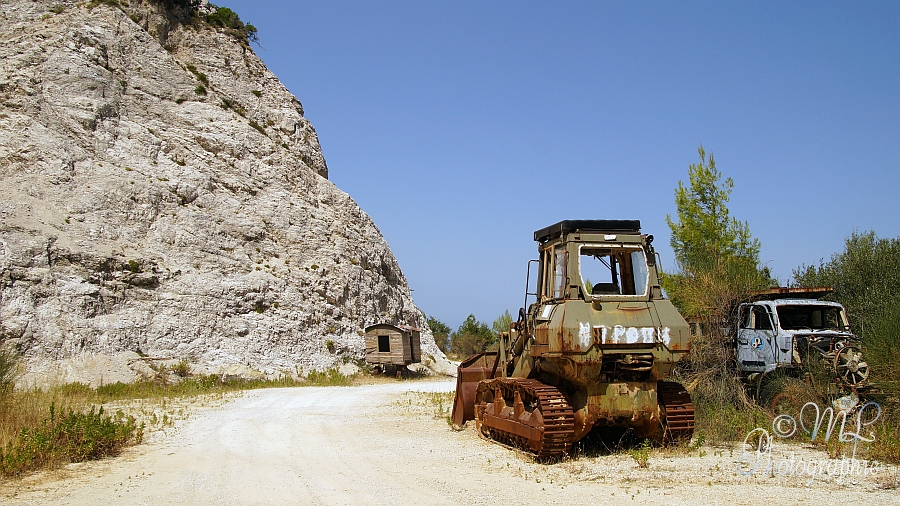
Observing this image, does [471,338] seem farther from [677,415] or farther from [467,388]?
[677,415]

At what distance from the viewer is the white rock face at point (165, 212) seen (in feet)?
82.5

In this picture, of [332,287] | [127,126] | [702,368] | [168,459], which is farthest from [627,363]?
[127,126]

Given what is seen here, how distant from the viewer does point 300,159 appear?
37562 mm

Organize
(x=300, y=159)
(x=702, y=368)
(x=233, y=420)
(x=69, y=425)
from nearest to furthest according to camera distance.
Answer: (x=69, y=425)
(x=702, y=368)
(x=233, y=420)
(x=300, y=159)

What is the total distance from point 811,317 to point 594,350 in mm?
6680

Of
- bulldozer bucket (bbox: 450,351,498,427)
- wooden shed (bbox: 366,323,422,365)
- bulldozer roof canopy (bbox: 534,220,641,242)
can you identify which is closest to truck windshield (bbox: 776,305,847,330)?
bulldozer roof canopy (bbox: 534,220,641,242)

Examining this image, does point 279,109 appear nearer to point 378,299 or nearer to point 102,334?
point 378,299

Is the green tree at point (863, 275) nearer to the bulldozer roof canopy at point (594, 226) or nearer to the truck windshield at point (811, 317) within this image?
the truck windshield at point (811, 317)

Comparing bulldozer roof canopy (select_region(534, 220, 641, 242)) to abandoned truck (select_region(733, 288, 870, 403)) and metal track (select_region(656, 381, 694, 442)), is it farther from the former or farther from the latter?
abandoned truck (select_region(733, 288, 870, 403))

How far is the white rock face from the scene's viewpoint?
25.1m

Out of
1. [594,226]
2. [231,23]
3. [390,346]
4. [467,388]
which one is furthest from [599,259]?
[231,23]

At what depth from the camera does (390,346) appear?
96.6 ft

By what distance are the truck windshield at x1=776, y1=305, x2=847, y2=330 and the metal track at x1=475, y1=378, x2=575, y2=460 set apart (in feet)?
19.2

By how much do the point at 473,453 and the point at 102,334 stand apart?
18.6 meters
